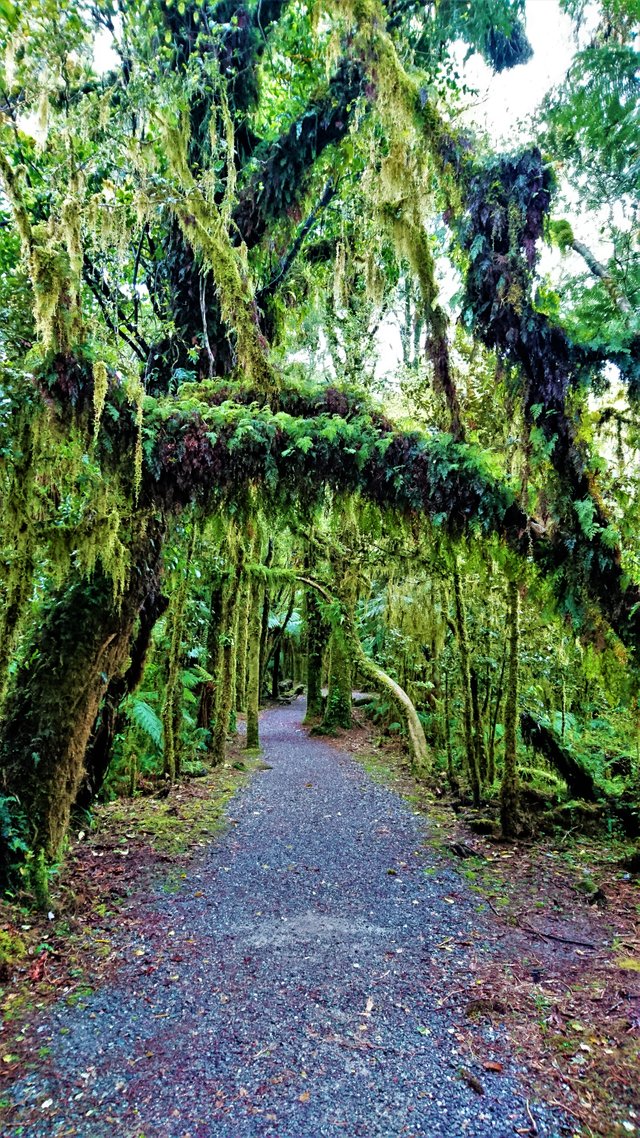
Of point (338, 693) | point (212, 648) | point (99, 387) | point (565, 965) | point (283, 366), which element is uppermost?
point (283, 366)

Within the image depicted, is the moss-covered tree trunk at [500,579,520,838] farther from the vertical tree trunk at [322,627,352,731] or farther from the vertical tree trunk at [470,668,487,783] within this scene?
the vertical tree trunk at [322,627,352,731]

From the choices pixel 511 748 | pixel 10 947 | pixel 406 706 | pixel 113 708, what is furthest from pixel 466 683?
pixel 10 947

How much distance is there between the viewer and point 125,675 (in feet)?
23.0

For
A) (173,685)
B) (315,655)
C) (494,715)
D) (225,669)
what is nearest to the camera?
(494,715)

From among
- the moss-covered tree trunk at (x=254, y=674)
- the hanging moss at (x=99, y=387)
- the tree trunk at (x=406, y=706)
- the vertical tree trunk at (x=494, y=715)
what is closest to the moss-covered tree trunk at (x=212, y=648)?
the moss-covered tree trunk at (x=254, y=674)

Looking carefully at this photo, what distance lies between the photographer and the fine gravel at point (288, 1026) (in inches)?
113

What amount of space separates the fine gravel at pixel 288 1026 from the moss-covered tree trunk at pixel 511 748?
4.62 ft

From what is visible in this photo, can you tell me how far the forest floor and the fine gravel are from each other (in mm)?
14

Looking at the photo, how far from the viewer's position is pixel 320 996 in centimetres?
393

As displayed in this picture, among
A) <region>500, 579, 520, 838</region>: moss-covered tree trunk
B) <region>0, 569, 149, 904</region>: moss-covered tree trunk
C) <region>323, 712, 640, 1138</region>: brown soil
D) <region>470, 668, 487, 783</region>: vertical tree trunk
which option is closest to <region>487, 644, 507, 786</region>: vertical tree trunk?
<region>470, 668, 487, 783</region>: vertical tree trunk

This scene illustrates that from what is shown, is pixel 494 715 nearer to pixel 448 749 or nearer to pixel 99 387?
pixel 448 749

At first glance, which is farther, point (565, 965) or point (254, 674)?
point (254, 674)

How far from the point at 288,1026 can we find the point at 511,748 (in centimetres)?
462

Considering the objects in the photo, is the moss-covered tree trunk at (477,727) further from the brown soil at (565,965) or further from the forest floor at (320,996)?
the forest floor at (320,996)
